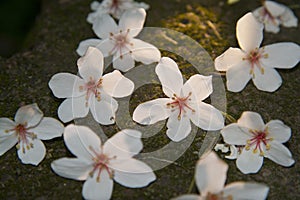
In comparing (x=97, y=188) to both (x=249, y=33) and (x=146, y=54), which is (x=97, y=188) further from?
(x=249, y=33)

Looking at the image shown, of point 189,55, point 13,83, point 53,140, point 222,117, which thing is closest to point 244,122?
point 222,117

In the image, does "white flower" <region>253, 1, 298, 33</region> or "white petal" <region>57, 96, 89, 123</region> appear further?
"white flower" <region>253, 1, 298, 33</region>

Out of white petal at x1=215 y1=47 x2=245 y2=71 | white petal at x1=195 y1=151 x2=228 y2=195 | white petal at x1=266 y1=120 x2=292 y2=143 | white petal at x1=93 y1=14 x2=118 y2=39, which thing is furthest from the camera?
white petal at x1=93 y1=14 x2=118 y2=39

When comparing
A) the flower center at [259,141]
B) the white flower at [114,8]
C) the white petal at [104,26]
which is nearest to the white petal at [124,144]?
the flower center at [259,141]

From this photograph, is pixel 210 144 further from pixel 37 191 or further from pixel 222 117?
pixel 37 191

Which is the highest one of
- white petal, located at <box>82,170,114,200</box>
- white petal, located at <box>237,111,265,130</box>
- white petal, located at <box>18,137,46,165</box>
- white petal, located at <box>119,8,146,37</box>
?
white petal, located at <box>119,8,146,37</box>

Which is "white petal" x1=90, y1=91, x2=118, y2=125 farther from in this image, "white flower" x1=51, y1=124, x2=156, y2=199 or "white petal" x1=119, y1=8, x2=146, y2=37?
"white petal" x1=119, y1=8, x2=146, y2=37

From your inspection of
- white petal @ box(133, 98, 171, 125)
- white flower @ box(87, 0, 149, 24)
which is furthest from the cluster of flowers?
white flower @ box(87, 0, 149, 24)

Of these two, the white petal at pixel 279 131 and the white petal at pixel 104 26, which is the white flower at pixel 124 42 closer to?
the white petal at pixel 104 26
